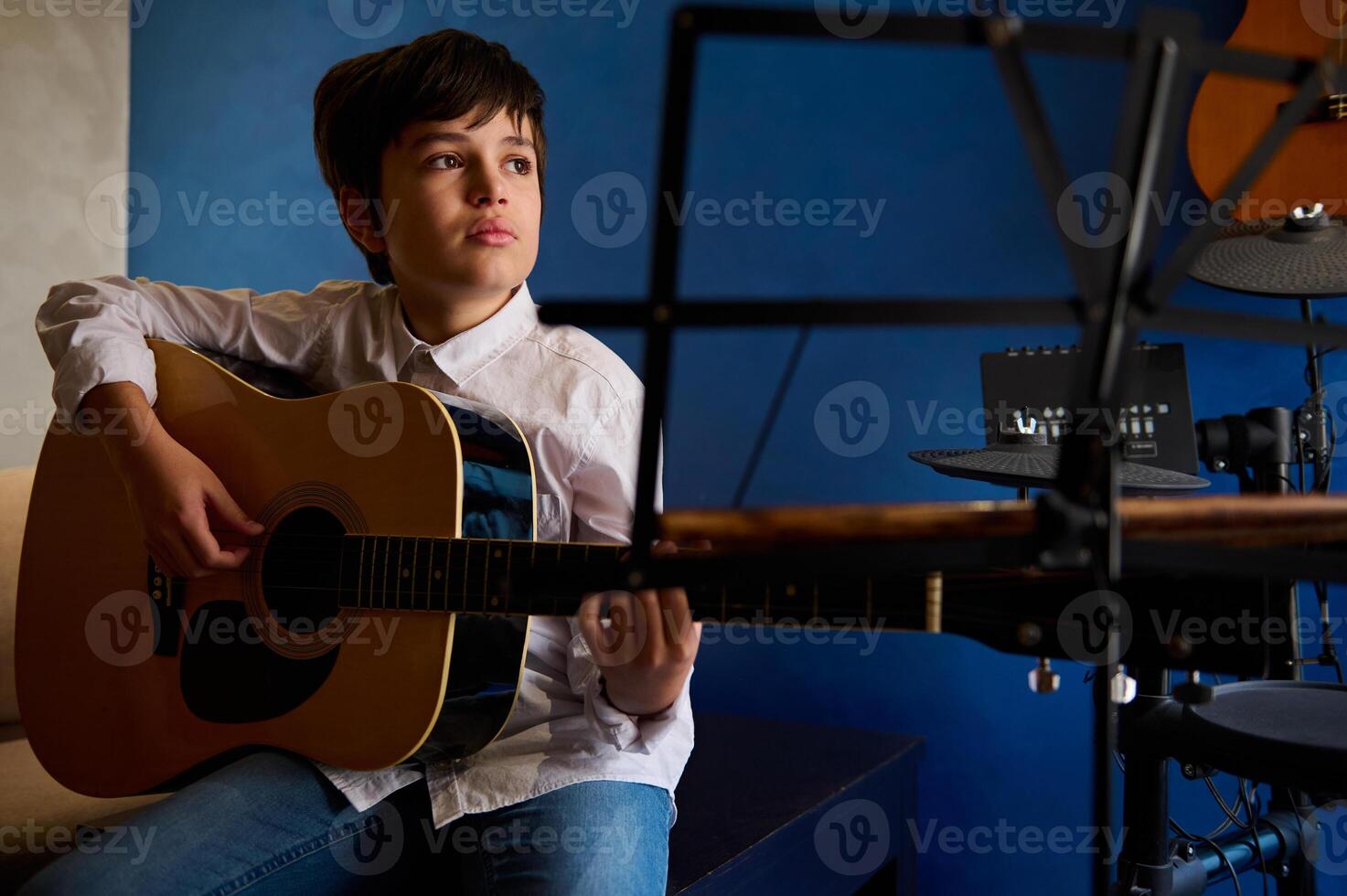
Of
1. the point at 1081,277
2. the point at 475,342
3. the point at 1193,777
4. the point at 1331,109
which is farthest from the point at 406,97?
the point at 1193,777

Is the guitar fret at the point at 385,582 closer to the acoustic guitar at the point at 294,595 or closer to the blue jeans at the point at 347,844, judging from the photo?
the acoustic guitar at the point at 294,595

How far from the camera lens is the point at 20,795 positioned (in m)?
1.32

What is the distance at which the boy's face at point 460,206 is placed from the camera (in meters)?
1.21

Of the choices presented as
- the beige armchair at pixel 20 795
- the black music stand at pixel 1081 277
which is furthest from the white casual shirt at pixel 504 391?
the black music stand at pixel 1081 277

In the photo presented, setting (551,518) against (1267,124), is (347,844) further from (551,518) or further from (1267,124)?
(1267,124)

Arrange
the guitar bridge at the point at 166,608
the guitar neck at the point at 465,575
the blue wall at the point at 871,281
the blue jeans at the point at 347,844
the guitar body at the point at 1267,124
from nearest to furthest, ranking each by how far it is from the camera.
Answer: the guitar neck at the point at 465,575 < the blue jeans at the point at 347,844 < the guitar bridge at the point at 166,608 < the guitar body at the point at 1267,124 < the blue wall at the point at 871,281

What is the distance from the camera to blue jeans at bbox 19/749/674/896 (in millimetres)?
950

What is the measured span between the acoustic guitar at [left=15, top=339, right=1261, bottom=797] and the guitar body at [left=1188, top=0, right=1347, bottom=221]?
3.39ft

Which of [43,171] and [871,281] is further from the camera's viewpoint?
[43,171]

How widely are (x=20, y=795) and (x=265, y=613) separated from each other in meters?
0.53

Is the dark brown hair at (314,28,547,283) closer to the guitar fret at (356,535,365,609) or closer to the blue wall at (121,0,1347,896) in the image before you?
the blue wall at (121,0,1347,896)

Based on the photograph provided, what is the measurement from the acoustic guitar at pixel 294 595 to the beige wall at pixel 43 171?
44.6 inches

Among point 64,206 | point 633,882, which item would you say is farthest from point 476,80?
point 64,206

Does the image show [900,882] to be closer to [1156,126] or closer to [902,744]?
[902,744]
